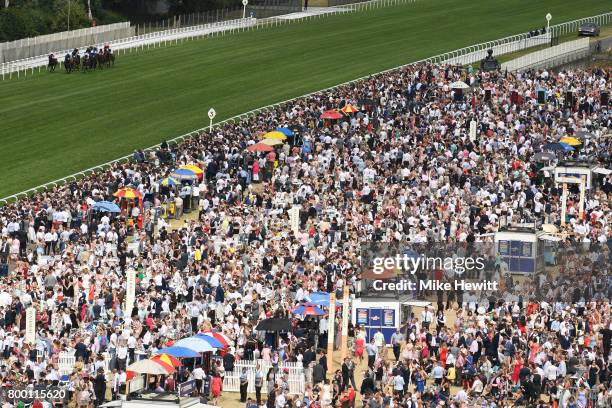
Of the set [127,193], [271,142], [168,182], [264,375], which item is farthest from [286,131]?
[264,375]

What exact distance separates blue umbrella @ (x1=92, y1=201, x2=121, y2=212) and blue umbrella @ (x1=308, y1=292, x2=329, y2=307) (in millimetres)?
11250

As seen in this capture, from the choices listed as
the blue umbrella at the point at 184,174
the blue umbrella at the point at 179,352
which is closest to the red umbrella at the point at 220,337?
the blue umbrella at the point at 179,352

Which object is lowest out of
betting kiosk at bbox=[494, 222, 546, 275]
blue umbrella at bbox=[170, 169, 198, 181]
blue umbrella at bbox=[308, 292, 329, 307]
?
blue umbrella at bbox=[308, 292, 329, 307]

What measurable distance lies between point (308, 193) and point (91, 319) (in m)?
14.7

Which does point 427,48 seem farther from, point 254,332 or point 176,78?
point 254,332

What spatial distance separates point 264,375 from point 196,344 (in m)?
2.22

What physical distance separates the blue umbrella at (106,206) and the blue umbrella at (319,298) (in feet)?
36.9

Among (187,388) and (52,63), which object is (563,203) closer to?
(187,388)

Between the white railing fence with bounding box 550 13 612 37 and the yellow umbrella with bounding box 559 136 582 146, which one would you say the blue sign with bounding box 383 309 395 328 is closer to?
the yellow umbrella with bounding box 559 136 582 146

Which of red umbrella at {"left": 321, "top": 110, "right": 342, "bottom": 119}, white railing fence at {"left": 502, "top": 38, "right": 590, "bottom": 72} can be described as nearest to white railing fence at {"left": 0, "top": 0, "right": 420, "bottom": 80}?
red umbrella at {"left": 321, "top": 110, "right": 342, "bottom": 119}

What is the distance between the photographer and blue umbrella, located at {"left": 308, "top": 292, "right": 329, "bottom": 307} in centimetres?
4522

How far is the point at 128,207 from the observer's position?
57438 mm

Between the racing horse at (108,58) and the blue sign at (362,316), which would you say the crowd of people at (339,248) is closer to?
the blue sign at (362,316)

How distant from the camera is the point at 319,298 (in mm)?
45531
